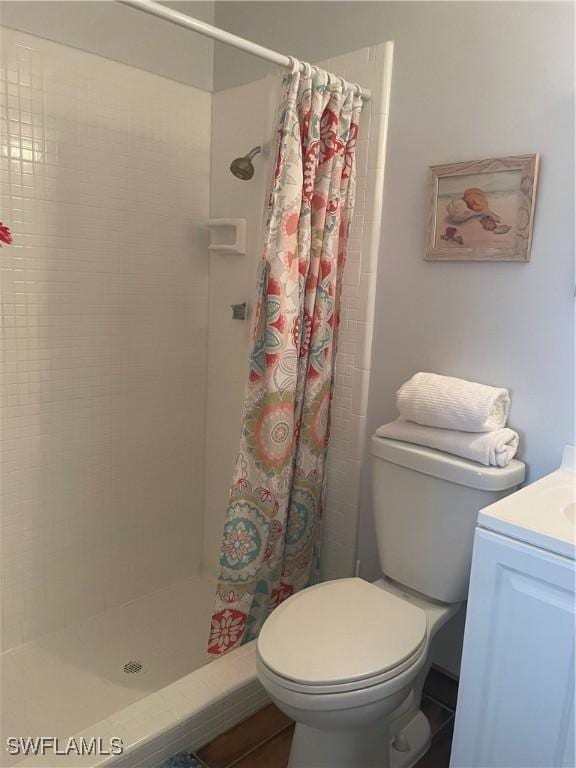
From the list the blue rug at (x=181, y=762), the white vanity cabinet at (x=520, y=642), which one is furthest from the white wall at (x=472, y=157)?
the blue rug at (x=181, y=762)

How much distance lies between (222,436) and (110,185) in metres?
1.01

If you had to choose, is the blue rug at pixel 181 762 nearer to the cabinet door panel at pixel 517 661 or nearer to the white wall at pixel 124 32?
the cabinet door panel at pixel 517 661

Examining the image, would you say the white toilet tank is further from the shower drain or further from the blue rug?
the shower drain

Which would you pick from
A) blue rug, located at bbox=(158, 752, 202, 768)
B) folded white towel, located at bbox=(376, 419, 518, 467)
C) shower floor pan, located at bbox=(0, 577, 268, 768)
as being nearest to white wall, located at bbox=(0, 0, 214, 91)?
folded white towel, located at bbox=(376, 419, 518, 467)

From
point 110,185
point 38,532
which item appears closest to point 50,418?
point 38,532

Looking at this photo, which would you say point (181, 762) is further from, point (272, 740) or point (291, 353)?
point (291, 353)

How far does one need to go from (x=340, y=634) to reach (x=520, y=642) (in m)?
0.42

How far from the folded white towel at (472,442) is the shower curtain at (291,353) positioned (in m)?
0.37

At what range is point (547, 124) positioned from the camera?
1446 millimetres

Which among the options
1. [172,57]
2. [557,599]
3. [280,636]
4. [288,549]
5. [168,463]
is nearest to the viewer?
[557,599]

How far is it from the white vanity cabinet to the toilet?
19 cm

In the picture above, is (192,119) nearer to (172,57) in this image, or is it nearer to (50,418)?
(172,57)

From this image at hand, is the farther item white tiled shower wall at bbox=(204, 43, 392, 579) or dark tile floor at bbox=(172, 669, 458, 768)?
white tiled shower wall at bbox=(204, 43, 392, 579)

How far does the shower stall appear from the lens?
5.85 ft
